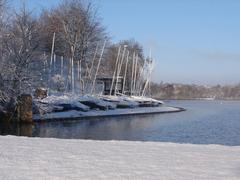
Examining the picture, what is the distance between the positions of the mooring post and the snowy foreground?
23.4 meters

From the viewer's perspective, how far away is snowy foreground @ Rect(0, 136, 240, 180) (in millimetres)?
7535

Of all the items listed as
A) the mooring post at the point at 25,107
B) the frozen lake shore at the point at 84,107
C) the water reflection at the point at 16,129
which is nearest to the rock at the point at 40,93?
the frozen lake shore at the point at 84,107

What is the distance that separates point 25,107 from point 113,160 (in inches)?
1056

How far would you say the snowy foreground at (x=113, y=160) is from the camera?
7.54m

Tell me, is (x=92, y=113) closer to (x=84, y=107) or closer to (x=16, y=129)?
(x=84, y=107)

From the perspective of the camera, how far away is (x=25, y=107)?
114ft

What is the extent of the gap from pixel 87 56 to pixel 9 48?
27320 mm

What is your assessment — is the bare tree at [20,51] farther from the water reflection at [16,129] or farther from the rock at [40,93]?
the water reflection at [16,129]

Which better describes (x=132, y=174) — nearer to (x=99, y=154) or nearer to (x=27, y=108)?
(x=99, y=154)

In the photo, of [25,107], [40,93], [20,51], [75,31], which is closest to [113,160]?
[25,107]

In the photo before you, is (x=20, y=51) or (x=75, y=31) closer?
(x=20, y=51)

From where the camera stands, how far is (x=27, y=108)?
34750mm

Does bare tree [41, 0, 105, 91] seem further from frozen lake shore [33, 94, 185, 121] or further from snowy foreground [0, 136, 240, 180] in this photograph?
snowy foreground [0, 136, 240, 180]

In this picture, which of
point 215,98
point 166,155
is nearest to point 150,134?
point 166,155
